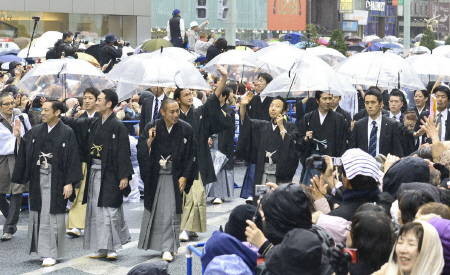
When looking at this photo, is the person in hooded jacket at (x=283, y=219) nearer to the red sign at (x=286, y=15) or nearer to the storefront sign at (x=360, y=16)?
the red sign at (x=286, y=15)

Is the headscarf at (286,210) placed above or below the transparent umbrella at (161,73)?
below

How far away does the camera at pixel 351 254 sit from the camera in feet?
12.8

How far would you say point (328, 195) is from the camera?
18.0ft

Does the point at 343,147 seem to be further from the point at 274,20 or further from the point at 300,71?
the point at 274,20

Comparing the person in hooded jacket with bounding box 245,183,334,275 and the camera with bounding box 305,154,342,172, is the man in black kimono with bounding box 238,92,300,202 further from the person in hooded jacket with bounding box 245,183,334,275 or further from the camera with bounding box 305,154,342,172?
the person in hooded jacket with bounding box 245,183,334,275

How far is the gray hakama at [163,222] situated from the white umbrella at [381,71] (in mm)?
3772

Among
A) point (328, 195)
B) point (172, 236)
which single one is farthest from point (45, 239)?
point (328, 195)

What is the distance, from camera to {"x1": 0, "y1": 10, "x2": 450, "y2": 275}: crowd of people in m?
3.98

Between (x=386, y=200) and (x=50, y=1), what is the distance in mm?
24314

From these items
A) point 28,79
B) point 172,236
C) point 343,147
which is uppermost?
point 28,79

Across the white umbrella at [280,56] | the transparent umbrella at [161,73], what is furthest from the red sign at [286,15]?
the transparent umbrella at [161,73]

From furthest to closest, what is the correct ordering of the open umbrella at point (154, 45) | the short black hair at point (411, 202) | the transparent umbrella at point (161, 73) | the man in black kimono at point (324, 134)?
the open umbrella at point (154, 45)
the man in black kimono at point (324, 134)
the transparent umbrella at point (161, 73)
the short black hair at point (411, 202)

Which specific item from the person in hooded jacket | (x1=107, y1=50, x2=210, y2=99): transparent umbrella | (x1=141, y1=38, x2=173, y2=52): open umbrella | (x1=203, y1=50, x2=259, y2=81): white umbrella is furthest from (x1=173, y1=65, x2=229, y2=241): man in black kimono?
(x1=141, y1=38, x2=173, y2=52): open umbrella

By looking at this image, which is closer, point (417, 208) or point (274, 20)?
point (417, 208)
